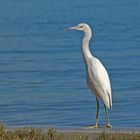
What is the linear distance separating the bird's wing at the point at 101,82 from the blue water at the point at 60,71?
1518 mm

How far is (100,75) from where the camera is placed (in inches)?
508

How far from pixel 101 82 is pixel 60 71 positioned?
10.2 meters

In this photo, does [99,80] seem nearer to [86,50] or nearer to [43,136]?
[86,50]

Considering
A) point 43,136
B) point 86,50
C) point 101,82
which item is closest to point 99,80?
point 101,82

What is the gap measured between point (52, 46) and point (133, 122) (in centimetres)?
1630

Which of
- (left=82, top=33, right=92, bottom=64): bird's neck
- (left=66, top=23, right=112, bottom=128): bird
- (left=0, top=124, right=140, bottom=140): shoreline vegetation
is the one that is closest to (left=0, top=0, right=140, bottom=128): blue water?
(left=66, top=23, right=112, bottom=128): bird

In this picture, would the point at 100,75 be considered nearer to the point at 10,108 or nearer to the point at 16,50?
the point at 10,108

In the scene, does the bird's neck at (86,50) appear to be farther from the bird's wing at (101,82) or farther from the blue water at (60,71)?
the blue water at (60,71)

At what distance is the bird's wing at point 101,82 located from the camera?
12875mm

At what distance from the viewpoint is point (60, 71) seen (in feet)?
75.6

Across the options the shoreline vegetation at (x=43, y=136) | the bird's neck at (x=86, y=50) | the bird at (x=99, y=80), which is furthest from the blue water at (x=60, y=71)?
the shoreline vegetation at (x=43, y=136)

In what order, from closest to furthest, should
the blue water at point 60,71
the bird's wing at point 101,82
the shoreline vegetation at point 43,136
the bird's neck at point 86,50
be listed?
the shoreline vegetation at point 43,136 → the bird's wing at point 101,82 → the bird's neck at point 86,50 → the blue water at point 60,71

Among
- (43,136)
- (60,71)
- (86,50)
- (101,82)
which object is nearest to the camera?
(43,136)

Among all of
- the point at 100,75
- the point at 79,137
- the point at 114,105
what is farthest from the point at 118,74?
the point at 79,137
